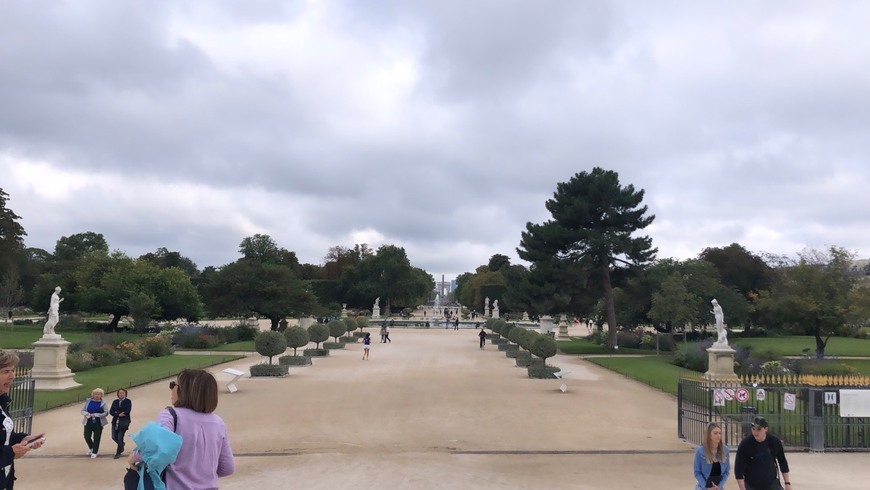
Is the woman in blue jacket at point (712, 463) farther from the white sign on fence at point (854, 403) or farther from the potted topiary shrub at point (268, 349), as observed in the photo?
the potted topiary shrub at point (268, 349)

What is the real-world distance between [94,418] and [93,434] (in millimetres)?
649

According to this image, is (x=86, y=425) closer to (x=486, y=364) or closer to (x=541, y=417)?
(x=541, y=417)

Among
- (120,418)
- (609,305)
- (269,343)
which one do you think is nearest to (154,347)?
(269,343)

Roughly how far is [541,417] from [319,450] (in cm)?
610

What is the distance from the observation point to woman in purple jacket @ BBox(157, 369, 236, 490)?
3.51 meters

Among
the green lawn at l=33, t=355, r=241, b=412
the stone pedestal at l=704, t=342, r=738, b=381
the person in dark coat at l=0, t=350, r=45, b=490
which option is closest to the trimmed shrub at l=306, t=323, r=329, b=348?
the green lawn at l=33, t=355, r=241, b=412

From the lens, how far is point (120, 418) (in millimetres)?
10648

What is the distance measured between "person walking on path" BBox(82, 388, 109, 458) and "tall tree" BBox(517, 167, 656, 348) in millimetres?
28728

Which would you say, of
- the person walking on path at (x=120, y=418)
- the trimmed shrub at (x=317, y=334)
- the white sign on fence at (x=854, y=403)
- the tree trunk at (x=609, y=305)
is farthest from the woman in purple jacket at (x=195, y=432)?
the tree trunk at (x=609, y=305)

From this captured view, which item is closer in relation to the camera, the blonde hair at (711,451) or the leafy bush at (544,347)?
the blonde hair at (711,451)

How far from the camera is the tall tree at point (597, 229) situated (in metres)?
36.0

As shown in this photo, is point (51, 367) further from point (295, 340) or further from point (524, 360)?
point (524, 360)

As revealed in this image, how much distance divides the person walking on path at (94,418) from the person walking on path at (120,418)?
0.60 feet

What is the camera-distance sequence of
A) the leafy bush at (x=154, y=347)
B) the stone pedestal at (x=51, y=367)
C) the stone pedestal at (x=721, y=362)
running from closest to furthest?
the stone pedestal at (x=51, y=367)
the stone pedestal at (x=721, y=362)
the leafy bush at (x=154, y=347)
